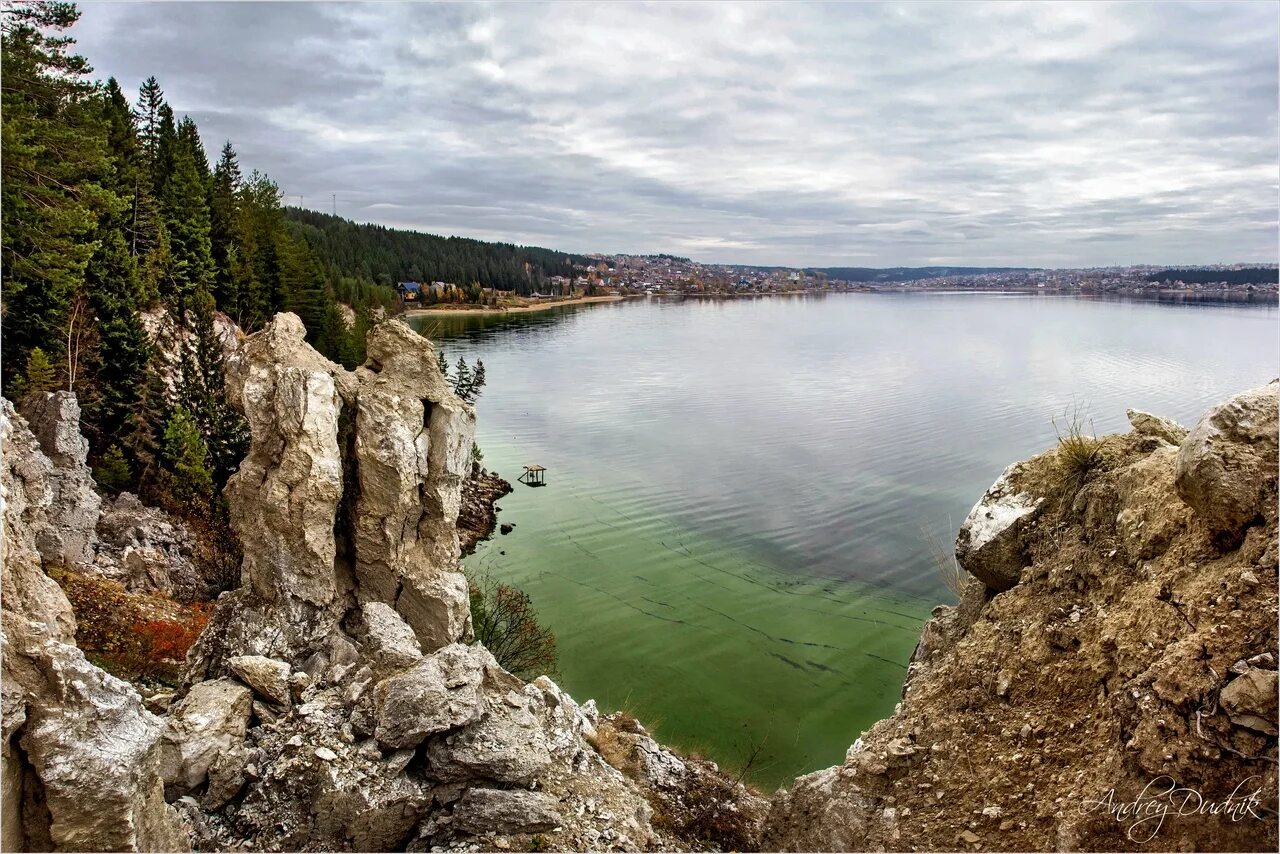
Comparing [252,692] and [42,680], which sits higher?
[42,680]

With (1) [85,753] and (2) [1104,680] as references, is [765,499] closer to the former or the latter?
(2) [1104,680]

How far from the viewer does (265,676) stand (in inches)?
432

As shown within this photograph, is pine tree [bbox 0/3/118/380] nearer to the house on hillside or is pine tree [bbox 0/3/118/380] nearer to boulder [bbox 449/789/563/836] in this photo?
boulder [bbox 449/789/563/836]

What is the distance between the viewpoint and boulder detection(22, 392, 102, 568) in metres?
19.2

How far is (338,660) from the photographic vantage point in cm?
1311

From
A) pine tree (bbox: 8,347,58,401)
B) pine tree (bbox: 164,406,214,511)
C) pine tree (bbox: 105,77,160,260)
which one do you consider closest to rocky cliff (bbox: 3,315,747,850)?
pine tree (bbox: 8,347,58,401)

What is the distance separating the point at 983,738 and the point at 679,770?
7.32m

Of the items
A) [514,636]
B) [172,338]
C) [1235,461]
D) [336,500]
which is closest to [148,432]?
[172,338]

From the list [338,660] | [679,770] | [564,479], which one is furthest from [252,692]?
[564,479]

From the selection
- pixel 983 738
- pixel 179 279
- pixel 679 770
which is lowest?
pixel 679 770

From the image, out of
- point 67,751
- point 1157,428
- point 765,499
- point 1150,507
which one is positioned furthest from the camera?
point 765,499

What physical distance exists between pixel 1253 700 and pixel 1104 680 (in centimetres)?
160

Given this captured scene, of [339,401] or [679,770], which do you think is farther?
[339,401]

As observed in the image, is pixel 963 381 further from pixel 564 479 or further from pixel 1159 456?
pixel 1159 456
